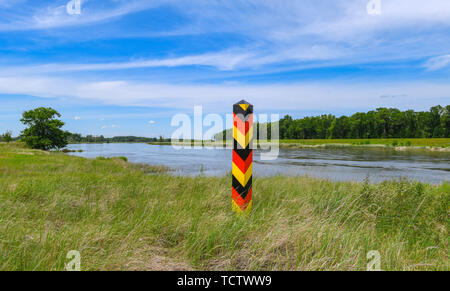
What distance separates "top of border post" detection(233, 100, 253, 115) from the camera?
14.4 feet

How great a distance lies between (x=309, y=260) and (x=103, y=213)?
3149mm

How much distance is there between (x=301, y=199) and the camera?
17.4 ft

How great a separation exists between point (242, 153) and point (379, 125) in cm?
11467

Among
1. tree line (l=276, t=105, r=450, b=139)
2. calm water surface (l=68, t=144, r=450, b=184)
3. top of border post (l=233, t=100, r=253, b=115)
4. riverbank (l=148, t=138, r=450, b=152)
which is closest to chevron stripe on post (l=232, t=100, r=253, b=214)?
top of border post (l=233, t=100, r=253, b=115)

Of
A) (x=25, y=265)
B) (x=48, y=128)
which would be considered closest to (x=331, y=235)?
(x=25, y=265)

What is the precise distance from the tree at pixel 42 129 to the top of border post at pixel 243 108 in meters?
62.9

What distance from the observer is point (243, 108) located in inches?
172

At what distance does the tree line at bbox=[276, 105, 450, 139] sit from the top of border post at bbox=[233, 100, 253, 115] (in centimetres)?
10994

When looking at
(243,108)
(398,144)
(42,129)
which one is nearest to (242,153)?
(243,108)

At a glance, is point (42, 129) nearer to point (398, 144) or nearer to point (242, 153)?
point (242, 153)

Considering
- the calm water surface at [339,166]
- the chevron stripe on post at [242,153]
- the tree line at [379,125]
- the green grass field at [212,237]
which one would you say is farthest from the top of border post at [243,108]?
the tree line at [379,125]

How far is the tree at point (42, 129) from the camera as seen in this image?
5472cm
